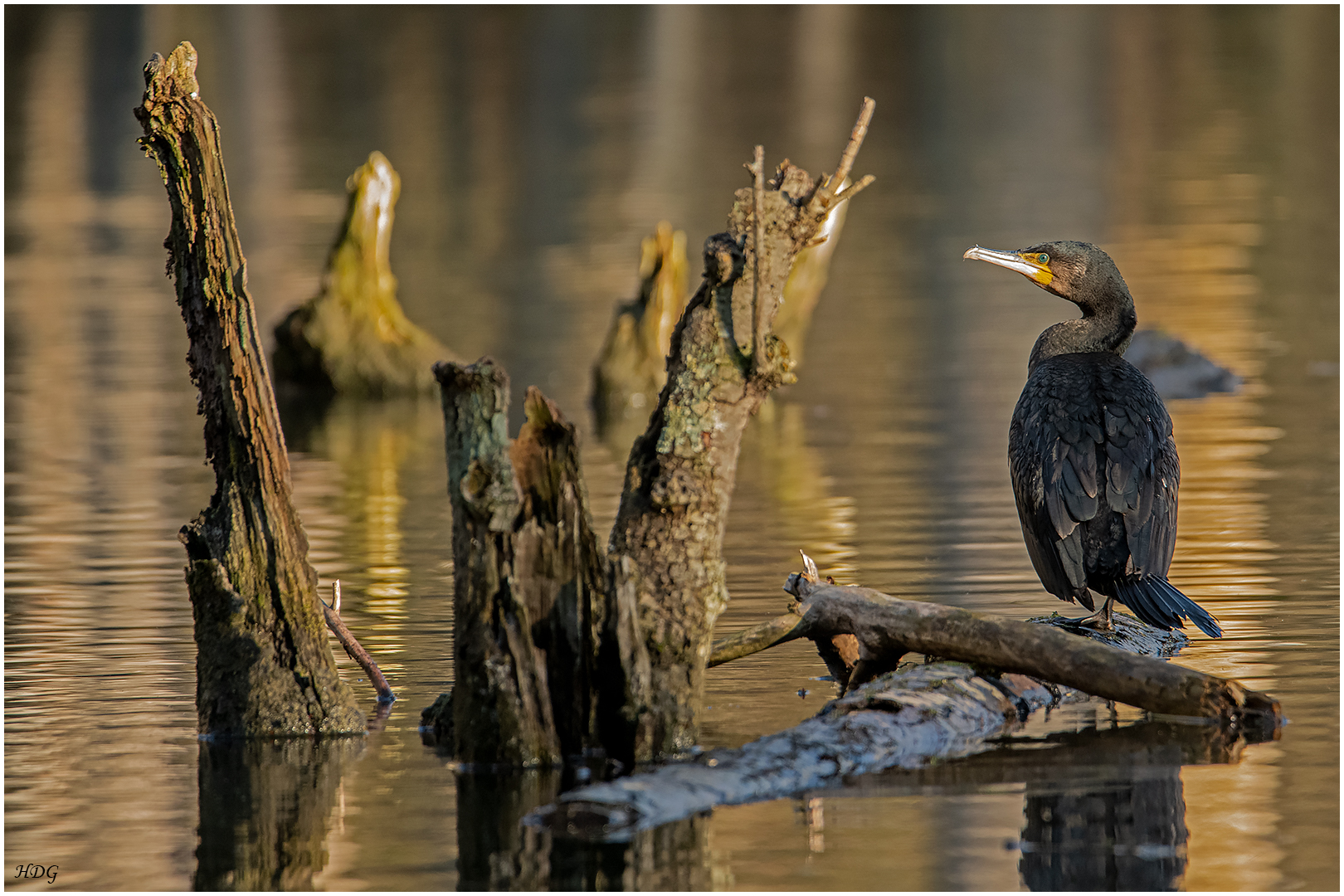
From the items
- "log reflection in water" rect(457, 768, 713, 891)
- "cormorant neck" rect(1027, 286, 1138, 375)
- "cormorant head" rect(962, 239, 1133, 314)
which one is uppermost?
"cormorant head" rect(962, 239, 1133, 314)

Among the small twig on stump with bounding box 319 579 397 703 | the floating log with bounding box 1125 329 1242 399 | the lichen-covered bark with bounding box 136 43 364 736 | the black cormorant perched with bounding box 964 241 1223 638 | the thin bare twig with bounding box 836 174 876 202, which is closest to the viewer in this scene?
the thin bare twig with bounding box 836 174 876 202

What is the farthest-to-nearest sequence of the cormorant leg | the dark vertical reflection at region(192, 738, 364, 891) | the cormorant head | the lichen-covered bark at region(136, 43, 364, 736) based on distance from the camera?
the cormorant head, the cormorant leg, the lichen-covered bark at region(136, 43, 364, 736), the dark vertical reflection at region(192, 738, 364, 891)

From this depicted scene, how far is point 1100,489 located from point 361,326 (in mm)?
12695

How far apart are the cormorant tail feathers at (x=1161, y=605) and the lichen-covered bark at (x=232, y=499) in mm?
3098

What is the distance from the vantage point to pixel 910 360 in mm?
21719

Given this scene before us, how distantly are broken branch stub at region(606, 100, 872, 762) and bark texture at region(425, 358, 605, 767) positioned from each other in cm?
19

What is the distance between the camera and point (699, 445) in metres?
7.42

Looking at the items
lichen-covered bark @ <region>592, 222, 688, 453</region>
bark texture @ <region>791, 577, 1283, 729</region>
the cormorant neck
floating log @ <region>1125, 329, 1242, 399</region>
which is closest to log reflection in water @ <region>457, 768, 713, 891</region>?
bark texture @ <region>791, 577, 1283, 729</region>

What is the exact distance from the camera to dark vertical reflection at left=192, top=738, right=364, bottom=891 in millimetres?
6527

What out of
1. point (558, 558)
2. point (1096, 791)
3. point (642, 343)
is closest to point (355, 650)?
point (558, 558)

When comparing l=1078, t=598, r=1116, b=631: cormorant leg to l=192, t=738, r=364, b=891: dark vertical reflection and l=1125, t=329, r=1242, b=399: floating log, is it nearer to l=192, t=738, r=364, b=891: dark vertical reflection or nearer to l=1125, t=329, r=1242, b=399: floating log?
l=192, t=738, r=364, b=891: dark vertical reflection

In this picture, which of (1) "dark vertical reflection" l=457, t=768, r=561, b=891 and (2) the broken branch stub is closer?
(1) "dark vertical reflection" l=457, t=768, r=561, b=891

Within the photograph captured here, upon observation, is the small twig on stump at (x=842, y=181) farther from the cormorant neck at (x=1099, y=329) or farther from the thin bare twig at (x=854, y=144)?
the cormorant neck at (x=1099, y=329)

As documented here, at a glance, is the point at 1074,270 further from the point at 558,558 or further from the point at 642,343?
the point at 642,343
